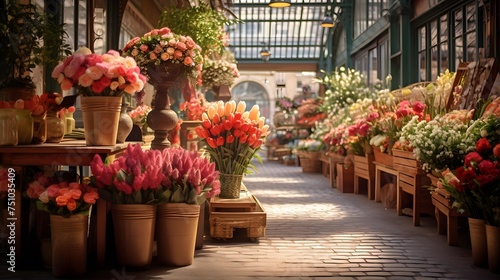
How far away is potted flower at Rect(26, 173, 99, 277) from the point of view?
3.84m

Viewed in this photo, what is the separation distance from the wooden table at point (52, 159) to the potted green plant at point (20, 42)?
0.67 m

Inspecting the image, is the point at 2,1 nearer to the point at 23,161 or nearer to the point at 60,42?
the point at 60,42

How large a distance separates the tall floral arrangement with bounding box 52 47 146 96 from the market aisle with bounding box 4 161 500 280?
3.70ft

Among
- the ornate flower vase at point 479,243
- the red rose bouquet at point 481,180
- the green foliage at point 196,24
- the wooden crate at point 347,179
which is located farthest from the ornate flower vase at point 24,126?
the wooden crate at point 347,179

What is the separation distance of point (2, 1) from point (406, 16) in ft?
26.0

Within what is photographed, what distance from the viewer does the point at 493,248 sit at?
4160 mm

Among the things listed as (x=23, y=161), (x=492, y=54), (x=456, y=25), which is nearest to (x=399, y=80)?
(x=456, y=25)

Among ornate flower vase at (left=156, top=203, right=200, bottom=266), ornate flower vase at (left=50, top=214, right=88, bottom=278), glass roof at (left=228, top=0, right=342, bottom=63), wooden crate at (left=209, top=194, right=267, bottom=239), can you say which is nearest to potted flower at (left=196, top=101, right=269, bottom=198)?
wooden crate at (left=209, top=194, right=267, bottom=239)

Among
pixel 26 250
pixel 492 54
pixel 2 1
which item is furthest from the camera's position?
pixel 492 54

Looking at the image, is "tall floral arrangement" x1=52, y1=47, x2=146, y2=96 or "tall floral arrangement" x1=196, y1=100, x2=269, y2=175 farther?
"tall floral arrangement" x1=196, y1=100, x2=269, y2=175

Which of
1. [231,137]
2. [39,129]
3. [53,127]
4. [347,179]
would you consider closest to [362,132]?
[347,179]

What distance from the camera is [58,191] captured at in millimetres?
3836

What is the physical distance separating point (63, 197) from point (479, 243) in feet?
8.91

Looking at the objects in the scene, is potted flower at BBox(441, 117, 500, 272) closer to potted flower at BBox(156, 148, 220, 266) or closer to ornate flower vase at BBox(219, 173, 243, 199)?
ornate flower vase at BBox(219, 173, 243, 199)
